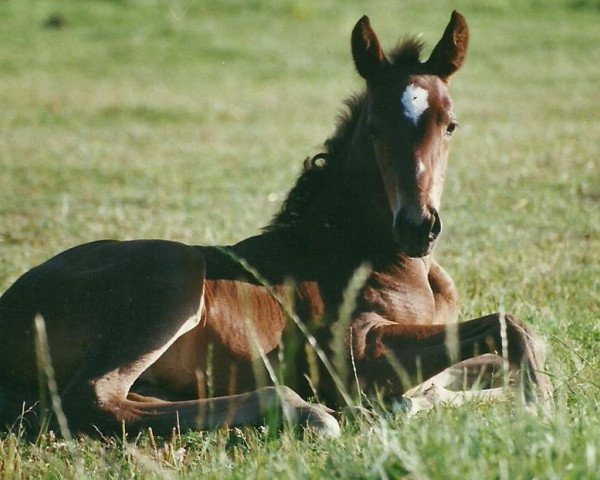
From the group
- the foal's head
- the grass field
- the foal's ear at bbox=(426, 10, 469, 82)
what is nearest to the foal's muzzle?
the foal's head

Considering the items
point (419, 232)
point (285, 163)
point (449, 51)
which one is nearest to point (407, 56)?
point (449, 51)

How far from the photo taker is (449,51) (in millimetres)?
6141

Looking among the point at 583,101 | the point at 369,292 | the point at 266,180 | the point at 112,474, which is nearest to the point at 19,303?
the point at 112,474

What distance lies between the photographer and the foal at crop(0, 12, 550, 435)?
530 cm

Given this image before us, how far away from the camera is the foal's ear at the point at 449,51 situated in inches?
241

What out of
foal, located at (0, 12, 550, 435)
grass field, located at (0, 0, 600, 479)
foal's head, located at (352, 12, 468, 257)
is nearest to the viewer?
grass field, located at (0, 0, 600, 479)

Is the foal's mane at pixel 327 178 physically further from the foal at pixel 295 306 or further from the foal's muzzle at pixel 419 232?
the foal's muzzle at pixel 419 232

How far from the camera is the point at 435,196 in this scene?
18.2 feet

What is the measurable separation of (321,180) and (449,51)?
1003mm

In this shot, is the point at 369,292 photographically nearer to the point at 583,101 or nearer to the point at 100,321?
the point at 100,321

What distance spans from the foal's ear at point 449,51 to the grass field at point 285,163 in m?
1.55

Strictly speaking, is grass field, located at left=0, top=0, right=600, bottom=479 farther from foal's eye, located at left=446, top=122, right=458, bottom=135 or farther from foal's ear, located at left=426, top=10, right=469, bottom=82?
foal's ear, located at left=426, top=10, right=469, bottom=82

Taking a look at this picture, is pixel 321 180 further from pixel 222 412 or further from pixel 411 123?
pixel 222 412

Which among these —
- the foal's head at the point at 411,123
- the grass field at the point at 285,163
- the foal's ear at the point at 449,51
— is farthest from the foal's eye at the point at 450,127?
the grass field at the point at 285,163
